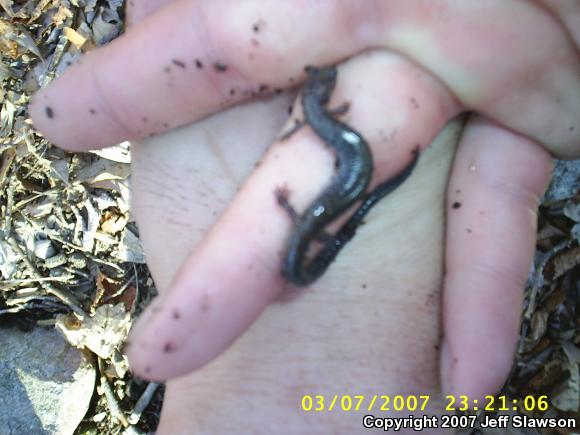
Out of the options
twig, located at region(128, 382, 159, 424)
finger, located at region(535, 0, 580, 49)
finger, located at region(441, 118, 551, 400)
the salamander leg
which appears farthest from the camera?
twig, located at region(128, 382, 159, 424)

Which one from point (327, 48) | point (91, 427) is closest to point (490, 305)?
point (327, 48)

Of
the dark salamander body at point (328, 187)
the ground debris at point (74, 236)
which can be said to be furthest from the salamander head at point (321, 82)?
the ground debris at point (74, 236)

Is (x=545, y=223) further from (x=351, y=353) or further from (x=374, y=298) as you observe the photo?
(x=351, y=353)

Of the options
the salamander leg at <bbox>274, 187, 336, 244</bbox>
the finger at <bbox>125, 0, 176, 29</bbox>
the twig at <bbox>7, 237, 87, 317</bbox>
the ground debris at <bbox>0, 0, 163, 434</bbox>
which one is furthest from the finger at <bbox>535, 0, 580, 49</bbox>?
the twig at <bbox>7, 237, 87, 317</bbox>

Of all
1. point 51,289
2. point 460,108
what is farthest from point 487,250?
point 51,289

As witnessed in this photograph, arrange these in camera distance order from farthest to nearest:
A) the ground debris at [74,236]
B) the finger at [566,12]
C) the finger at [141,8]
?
the ground debris at [74,236]
the finger at [141,8]
the finger at [566,12]

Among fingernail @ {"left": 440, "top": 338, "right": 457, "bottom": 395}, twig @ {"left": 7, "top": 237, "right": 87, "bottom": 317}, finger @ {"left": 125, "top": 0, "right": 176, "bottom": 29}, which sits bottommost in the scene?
twig @ {"left": 7, "top": 237, "right": 87, "bottom": 317}

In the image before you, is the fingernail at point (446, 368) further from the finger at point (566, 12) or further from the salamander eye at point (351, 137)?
the finger at point (566, 12)

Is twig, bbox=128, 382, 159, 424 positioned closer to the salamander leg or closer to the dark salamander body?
the dark salamander body
